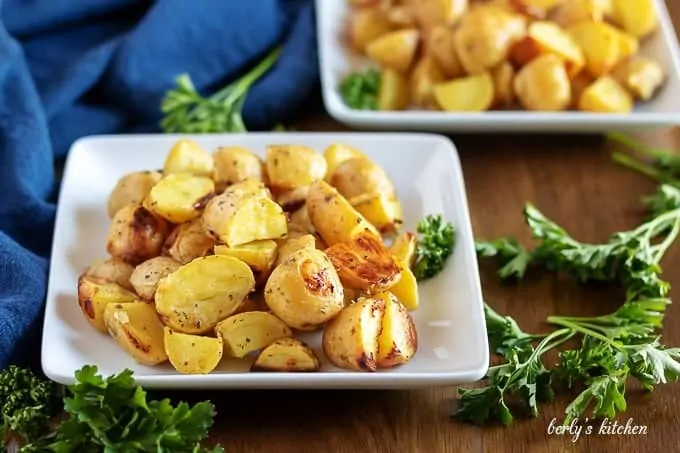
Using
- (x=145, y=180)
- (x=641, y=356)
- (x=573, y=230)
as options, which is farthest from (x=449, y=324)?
(x=145, y=180)

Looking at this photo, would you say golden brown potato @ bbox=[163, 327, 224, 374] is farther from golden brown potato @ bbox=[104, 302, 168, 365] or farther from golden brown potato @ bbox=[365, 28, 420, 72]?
golden brown potato @ bbox=[365, 28, 420, 72]

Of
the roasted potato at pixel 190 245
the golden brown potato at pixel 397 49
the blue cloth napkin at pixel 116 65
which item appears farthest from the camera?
the golden brown potato at pixel 397 49

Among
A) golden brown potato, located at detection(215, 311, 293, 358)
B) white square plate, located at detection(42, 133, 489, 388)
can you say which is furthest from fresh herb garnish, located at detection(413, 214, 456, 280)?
golden brown potato, located at detection(215, 311, 293, 358)

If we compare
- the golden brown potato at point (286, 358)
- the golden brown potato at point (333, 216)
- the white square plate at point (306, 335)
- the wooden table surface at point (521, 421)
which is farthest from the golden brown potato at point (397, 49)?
the golden brown potato at point (286, 358)

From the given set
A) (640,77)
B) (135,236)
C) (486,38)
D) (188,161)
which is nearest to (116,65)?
(188,161)

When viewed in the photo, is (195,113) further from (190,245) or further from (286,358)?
(286,358)

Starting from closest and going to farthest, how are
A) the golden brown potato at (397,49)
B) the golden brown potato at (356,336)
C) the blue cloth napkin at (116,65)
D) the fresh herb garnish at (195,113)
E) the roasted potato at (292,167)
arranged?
the golden brown potato at (356,336), the roasted potato at (292,167), the blue cloth napkin at (116,65), the fresh herb garnish at (195,113), the golden brown potato at (397,49)

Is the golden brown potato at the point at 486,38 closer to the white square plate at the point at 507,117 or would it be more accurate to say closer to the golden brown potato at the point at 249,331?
the white square plate at the point at 507,117
